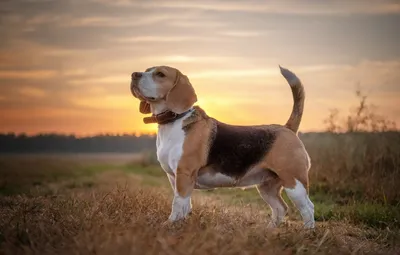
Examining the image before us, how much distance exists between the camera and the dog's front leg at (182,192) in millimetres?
7164

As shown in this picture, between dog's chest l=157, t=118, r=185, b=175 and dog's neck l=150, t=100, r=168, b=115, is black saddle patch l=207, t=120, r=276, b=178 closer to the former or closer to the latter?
dog's chest l=157, t=118, r=185, b=175

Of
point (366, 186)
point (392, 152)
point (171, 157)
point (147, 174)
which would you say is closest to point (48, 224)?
point (171, 157)

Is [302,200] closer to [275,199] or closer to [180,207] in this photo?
[275,199]

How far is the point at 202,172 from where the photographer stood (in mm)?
7500

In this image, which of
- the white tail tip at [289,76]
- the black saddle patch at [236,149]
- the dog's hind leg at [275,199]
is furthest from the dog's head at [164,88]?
the dog's hind leg at [275,199]

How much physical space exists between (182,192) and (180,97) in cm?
114

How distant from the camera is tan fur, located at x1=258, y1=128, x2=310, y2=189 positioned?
7.61 m

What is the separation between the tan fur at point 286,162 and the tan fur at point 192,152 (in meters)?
0.78

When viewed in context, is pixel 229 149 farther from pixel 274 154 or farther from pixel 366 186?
pixel 366 186

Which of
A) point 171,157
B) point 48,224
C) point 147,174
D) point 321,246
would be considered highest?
point 171,157

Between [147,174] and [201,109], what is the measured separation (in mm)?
13960

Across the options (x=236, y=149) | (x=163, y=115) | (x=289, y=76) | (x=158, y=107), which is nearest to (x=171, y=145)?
(x=163, y=115)

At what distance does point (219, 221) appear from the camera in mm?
7723

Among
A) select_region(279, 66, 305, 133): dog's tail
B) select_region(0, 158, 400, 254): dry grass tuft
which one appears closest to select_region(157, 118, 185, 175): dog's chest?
select_region(0, 158, 400, 254): dry grass tuft
